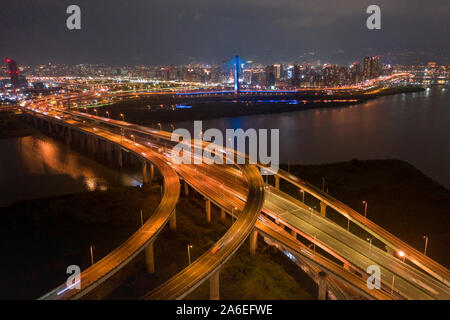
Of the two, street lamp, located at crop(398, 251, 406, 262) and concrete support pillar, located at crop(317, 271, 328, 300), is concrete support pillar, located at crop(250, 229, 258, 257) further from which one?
street lamp, located at crop(398, 251, 406, 262)

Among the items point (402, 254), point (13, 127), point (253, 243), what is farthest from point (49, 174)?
point (402, 254)

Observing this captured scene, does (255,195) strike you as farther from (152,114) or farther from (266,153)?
(152,114)

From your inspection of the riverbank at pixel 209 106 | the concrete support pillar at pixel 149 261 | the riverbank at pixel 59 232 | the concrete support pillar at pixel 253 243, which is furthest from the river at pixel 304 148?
the concrete support pillar at pixel 253 243

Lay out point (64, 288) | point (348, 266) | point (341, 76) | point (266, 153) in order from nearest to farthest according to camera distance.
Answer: point (64, 288) → point (348, 266) → point (266, 153) → point (341, 76)

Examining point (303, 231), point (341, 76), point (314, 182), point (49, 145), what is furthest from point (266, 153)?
point (341, 76)

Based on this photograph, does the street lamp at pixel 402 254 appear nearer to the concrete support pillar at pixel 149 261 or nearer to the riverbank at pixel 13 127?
the concrete support pillar at pixel 149 261
